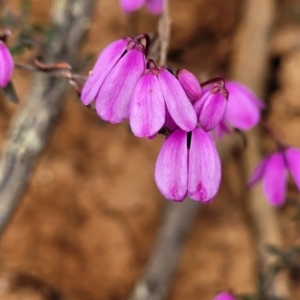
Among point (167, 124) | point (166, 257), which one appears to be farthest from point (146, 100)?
point (166, 257)

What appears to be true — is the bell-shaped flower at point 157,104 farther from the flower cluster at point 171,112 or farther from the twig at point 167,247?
the twig at point 167,247

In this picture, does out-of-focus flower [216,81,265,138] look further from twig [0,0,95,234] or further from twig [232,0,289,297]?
twig [232,0,289,297]

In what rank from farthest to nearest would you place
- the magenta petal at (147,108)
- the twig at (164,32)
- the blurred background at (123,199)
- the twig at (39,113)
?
the blurred background at (123,199)
the twig at (39,113)
the twig at (164,32)
the magenta petal at (147,108)

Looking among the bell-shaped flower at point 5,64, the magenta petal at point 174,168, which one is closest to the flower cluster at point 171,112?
the magenta petal at point 174,168

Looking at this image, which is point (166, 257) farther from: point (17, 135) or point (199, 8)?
point (199, 8)

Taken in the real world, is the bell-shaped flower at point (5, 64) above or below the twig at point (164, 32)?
below

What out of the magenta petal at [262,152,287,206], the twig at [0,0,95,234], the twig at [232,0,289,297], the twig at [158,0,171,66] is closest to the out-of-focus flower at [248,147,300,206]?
the magenta petal at [262,152,287,206]
